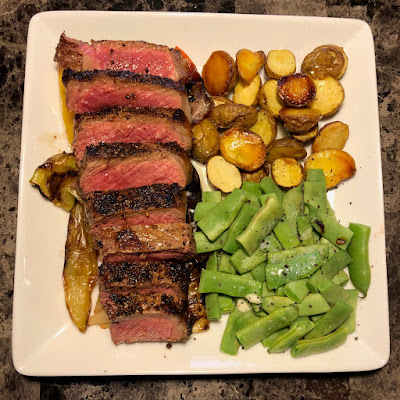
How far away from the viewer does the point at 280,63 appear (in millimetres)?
3254

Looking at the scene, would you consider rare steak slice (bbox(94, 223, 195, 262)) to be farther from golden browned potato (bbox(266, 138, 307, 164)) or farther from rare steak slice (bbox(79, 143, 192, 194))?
golden browned potato (bbox(266, 138, 307, 164))

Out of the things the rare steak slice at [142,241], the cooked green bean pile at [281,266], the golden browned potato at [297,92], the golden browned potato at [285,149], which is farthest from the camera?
the golden browned potato at [285,149]

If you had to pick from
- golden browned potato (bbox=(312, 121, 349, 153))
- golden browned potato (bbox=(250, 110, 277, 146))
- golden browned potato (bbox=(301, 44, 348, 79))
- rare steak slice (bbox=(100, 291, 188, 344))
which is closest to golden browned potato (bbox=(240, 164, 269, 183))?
golden browned potato (bbox=(250, 110, 277, 146))

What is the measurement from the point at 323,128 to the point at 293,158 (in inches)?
11.9

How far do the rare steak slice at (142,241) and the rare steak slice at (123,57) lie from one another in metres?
1.09

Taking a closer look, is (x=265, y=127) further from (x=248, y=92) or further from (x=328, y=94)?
(x=328, y=94)

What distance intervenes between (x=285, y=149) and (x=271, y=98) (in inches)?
14.6

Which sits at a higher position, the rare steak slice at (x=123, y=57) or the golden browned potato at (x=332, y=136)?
the rare steak slice at (x=123, y=57)

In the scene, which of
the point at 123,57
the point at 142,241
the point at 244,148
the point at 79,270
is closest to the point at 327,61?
the point at 244,148

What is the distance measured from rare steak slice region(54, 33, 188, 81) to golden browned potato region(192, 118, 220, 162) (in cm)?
37

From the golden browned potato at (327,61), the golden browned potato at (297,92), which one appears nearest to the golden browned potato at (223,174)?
the golden browned potato at (297,92)

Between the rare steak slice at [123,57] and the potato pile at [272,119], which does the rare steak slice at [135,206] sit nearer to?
the potato pile at [272,119]

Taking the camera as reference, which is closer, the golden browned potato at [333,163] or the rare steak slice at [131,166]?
the rare steak slice at [131,166]

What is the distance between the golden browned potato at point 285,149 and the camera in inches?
126
